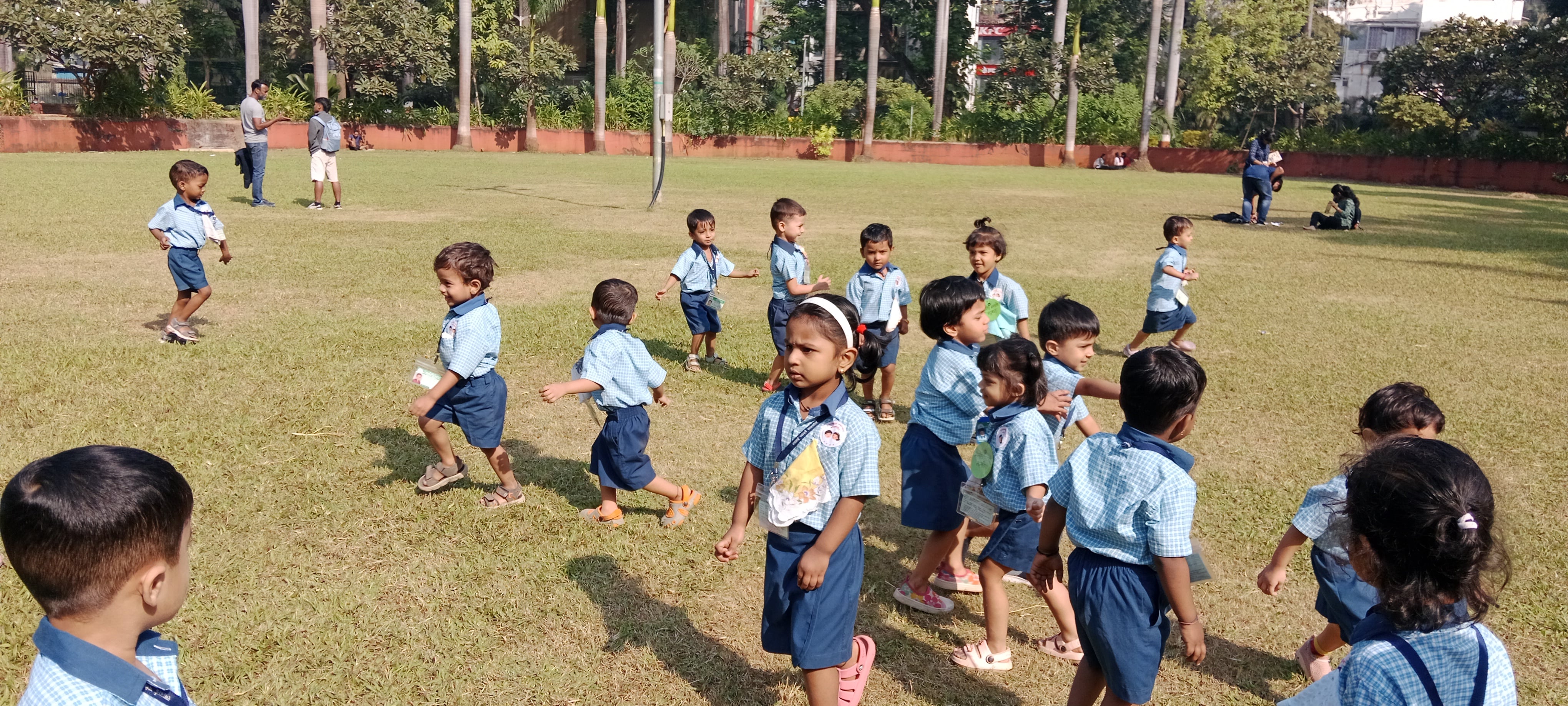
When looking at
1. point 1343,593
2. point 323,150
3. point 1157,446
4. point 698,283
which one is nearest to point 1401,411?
point 1343,593

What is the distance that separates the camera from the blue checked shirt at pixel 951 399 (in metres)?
4.07

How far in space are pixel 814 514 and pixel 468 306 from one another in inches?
92.4

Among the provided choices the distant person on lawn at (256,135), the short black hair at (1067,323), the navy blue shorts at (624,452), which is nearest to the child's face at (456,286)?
the navy blue shorts at (624,452)

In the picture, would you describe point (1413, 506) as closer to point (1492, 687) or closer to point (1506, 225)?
point (1492, 687)

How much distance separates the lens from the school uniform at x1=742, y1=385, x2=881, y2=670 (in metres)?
3.01

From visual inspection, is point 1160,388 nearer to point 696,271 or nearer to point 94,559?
point 94,559

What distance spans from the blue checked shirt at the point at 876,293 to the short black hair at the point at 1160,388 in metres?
3.45

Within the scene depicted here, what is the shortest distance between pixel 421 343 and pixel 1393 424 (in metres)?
6.61

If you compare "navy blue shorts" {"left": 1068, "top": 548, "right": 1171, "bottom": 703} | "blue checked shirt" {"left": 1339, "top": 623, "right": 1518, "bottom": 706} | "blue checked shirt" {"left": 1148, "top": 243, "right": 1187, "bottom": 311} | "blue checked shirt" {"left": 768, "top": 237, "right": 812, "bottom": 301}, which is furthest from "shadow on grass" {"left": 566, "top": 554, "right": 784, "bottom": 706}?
"blue checked shirt" {"left": 1148, "top": 243, "right": 1187, "bottom": 311}

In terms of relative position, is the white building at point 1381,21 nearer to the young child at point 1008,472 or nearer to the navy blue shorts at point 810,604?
the young child at point 1008,472

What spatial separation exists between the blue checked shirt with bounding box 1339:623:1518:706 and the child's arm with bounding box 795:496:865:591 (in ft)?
4.25

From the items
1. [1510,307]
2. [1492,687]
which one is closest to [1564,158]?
[1510,307]

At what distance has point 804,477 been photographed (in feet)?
9.98

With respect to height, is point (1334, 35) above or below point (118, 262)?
above
